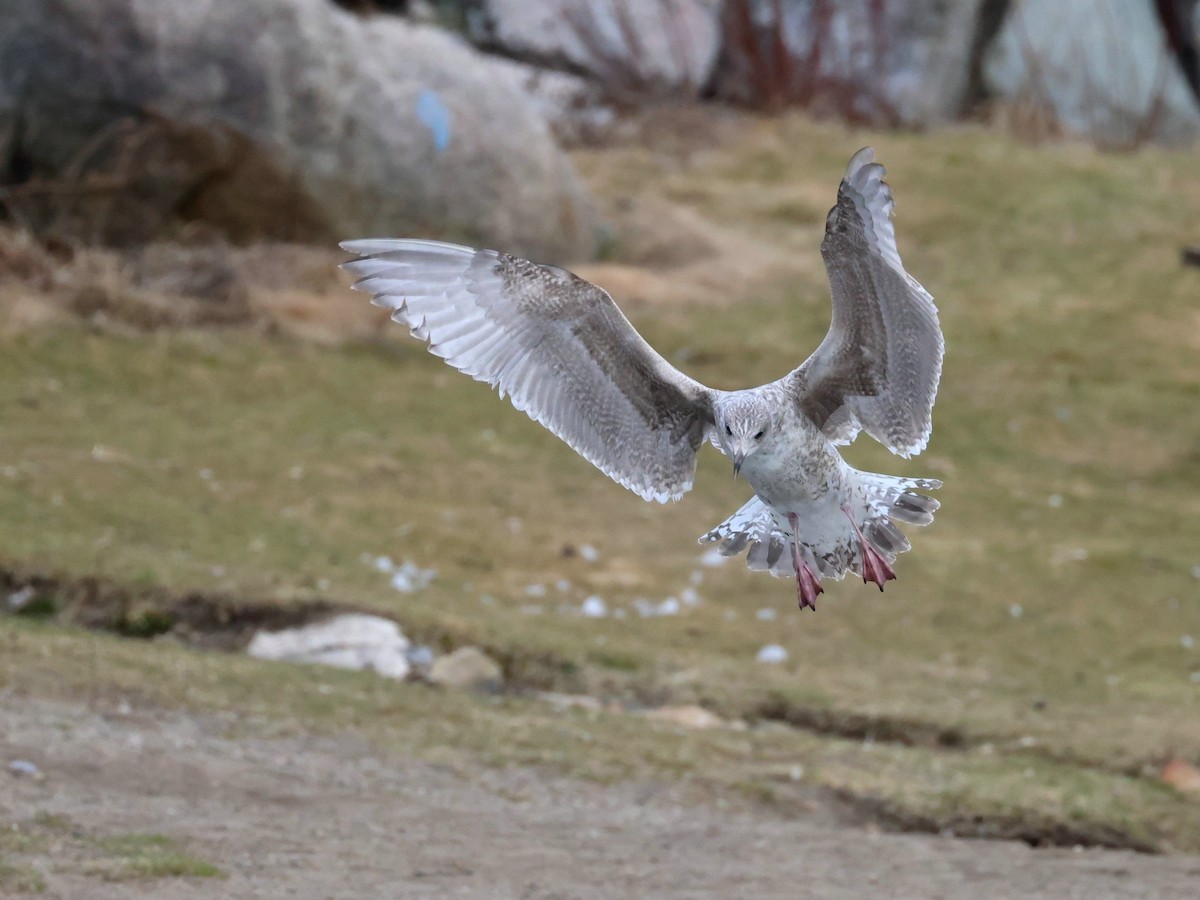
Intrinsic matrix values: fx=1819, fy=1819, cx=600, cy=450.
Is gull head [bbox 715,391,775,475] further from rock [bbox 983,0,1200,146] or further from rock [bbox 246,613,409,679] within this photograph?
rock [bbox 983,0,1200,146]

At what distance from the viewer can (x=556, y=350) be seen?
436 centimetres

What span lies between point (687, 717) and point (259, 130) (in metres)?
5.08

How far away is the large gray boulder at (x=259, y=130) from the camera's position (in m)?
Answer: 9.30

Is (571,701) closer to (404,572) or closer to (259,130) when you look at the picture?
(404,572)

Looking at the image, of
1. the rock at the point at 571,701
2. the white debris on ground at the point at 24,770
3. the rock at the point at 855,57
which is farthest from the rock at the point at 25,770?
the rock at the point at 855,57

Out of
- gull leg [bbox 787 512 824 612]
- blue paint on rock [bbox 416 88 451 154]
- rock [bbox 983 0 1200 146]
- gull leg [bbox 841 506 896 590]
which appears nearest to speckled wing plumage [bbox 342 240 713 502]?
gull leg [bbox 787 512 824 612]

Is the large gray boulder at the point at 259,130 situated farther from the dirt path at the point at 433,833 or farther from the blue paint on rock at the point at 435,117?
the dirt path at the point at 433,833

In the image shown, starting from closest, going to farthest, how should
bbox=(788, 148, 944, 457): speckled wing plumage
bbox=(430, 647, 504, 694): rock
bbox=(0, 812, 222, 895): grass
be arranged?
bbox=(0, 812, 222, 895): grass, bbox=(788, 148, 944, 457): speckled wing plumage, bbox=(430, 647, 504, 694): rock

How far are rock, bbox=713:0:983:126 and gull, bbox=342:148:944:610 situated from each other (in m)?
10.8

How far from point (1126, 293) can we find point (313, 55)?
4.93m

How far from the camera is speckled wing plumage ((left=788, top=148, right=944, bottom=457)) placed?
3854mm

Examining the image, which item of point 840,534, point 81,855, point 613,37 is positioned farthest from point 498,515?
point 613,37

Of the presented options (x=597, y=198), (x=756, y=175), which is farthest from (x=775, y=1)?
(x=597, y=198)

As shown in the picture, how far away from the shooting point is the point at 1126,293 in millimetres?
10820
